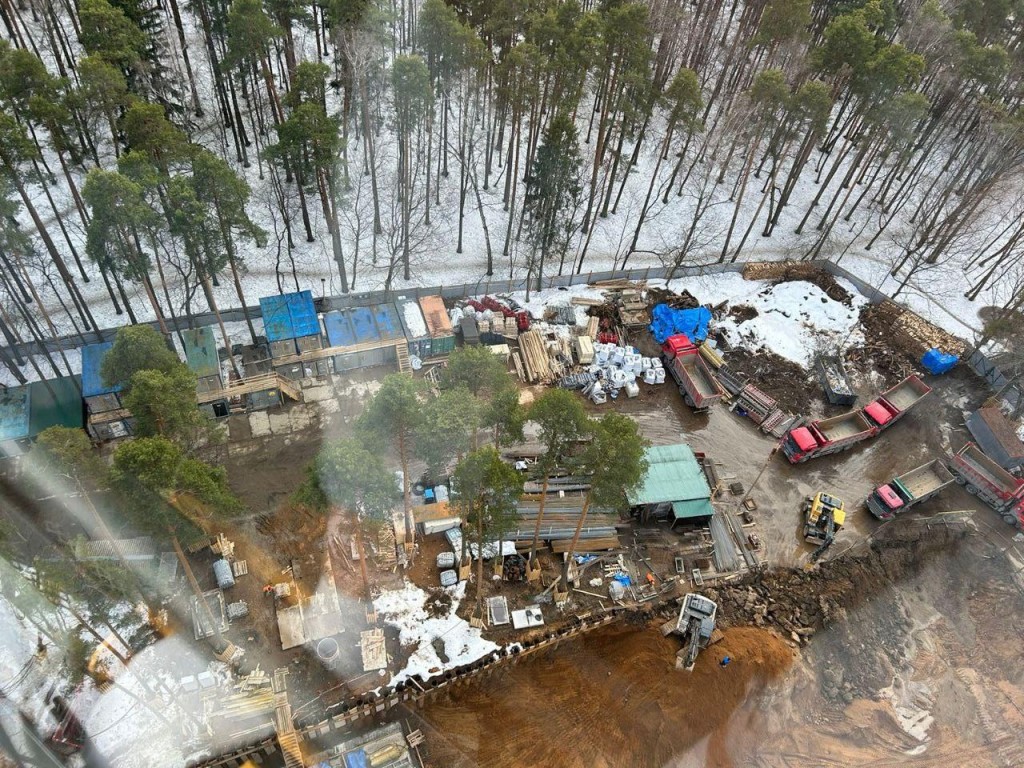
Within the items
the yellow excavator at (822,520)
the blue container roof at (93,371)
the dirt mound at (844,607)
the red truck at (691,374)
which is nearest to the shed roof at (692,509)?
the dirt mound at (844,607)

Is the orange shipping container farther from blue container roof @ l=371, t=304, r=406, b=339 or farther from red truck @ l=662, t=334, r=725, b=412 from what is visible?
red truck @ l=662, t=334, r=725, b=412

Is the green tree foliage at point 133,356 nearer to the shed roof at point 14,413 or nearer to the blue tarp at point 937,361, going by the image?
the shed roof at point 14,413

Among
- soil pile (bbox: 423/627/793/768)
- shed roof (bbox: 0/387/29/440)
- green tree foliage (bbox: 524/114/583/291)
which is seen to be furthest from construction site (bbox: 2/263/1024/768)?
green tree foliage (bbox: 524/114/583/291)

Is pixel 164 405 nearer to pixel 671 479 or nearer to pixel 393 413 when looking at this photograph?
pixel 393 413

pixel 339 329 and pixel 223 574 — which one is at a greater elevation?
pixel 339 329

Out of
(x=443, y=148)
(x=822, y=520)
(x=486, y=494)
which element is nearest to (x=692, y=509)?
(x=822, y=520)

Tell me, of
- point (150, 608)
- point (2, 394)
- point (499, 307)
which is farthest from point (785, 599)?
point (2, 394)

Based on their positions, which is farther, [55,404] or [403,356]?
→ [403,356]
